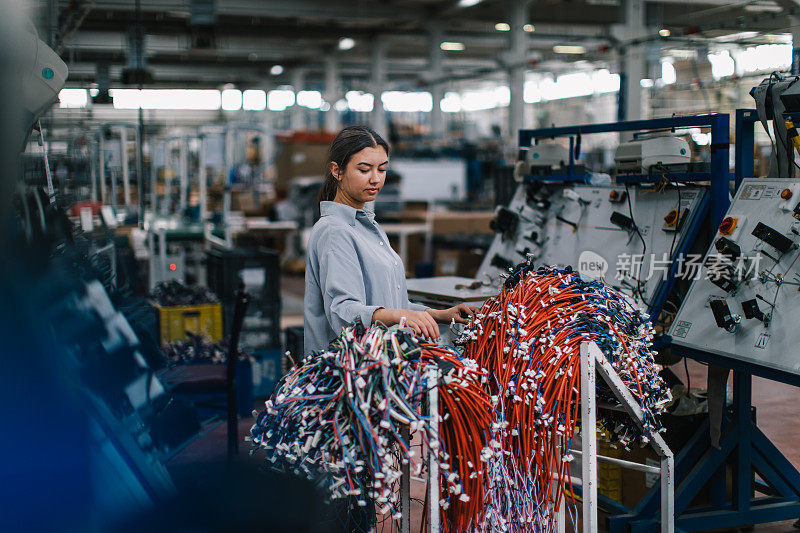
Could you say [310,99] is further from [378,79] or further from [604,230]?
[604,230]

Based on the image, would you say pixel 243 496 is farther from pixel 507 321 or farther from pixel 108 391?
pixel 507 321

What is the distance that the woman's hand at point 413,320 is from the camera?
1673 millimetres

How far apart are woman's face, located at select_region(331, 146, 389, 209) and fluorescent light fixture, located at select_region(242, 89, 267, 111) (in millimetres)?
19667

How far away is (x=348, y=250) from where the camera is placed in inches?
71.3

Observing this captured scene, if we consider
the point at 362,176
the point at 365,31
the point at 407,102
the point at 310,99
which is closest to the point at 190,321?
the point at 362,176

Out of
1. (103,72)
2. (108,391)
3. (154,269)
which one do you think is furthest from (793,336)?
(154,269)

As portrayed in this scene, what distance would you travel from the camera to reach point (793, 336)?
2371mm

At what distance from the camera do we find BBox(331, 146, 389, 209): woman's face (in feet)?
6.15

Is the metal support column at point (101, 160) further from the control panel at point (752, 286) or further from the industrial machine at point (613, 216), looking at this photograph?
the control panel at point (752, 286)

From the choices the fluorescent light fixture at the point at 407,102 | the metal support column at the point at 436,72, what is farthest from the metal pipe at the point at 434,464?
the fluorescent light fixture at the point at 407,102

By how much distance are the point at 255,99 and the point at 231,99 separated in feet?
4.30

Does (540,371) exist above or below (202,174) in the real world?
below

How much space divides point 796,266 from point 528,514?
1.37 m

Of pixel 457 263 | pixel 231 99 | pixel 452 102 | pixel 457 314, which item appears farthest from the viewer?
pixel 452 102
